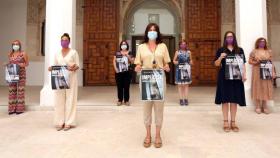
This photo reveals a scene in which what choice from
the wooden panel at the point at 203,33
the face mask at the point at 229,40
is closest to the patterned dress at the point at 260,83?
the face mask at the point at 229,40

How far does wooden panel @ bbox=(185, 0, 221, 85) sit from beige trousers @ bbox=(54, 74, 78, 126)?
783cm

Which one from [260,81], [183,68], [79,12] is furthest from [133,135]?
[79,12]

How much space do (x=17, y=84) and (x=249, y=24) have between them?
529 centimetres

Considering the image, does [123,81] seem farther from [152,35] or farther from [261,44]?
[261,44]

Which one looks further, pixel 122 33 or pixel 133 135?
pixel 122 33

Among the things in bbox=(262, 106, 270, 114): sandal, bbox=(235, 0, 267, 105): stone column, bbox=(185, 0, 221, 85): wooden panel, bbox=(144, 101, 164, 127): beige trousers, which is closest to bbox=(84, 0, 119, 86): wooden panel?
bbox=(185, 0, 221, 85): wooden panel

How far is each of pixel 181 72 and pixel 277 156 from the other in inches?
130

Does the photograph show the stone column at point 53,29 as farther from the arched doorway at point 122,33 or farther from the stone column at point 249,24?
the arched doorway at point 122,33

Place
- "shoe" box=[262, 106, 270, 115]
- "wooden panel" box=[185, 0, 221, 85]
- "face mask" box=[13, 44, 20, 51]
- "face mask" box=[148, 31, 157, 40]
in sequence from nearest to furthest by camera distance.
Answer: "face mask" box=[148, 31, 157, 40]
"face mask" box=[13, 44, 20, 51]
"shoe" box=[262, 106, 270, 115]
"wooden panel" box=[185, 0, 221, 85]

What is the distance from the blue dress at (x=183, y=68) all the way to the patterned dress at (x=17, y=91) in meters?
3.41

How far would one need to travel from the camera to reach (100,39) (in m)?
11.6

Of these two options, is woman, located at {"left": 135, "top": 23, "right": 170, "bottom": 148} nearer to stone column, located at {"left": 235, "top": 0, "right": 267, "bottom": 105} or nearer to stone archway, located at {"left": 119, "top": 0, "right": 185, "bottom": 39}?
stone column, located at {"left": 235, "top": 0, "right": 267, "bottom": 105}

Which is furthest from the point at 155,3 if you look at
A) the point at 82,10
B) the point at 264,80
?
the point at 264,80

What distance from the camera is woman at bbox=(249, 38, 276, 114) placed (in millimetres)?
5500
